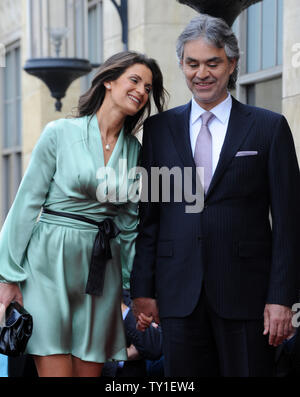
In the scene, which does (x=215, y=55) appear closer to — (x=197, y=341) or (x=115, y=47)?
(x=197, y=341)

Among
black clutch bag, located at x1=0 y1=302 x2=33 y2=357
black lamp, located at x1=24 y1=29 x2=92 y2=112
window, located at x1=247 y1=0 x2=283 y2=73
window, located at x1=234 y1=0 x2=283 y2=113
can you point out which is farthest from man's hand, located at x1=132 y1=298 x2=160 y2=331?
black lamp, located at x1=24 y1=29 x2=92 y2=112

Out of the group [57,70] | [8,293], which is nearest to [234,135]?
[8,293]

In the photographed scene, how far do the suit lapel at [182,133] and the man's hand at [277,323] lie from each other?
73 centimetres

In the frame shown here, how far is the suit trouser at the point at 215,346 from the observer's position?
3.90 meters

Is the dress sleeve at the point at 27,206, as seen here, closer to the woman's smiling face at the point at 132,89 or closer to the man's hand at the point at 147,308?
the woman's smiling face at the point at 132,89

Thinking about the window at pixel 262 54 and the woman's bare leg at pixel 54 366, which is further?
the window at pixel 262 54

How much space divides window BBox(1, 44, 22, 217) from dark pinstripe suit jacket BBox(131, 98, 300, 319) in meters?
11.8

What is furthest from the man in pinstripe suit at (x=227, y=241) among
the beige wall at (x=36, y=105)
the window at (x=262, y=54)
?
the beige wall at (x=36, y=105)

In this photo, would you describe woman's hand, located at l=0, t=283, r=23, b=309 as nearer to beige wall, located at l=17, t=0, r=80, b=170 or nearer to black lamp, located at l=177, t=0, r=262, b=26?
black lamp, located at l=177, t=0, r=262, b=26

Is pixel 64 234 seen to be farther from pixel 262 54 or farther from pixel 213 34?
pixel 262 54

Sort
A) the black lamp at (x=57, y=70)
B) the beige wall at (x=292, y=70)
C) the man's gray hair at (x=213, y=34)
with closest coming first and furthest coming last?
the man's gray hair at (x=213, y=34)
the beige wall at (x=292, y=70)
the black lamp at (x=57, y=70)

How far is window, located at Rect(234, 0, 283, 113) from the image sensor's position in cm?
776
